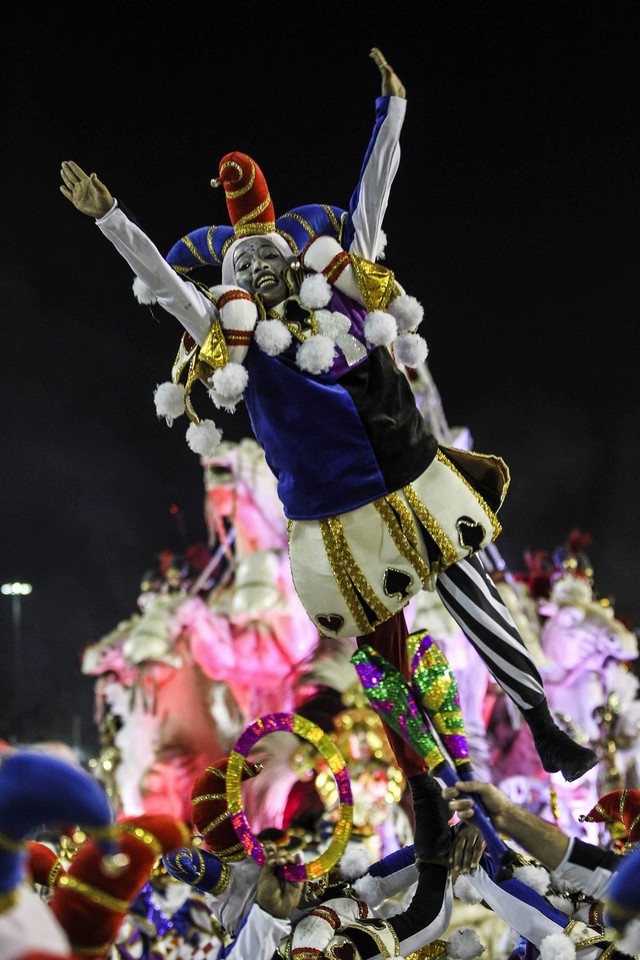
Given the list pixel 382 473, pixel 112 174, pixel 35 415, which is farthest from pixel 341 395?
pixel 35 415

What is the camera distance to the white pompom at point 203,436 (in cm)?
263

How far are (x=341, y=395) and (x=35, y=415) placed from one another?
710 centimetres

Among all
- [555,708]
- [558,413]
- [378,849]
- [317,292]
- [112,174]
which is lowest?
[378,849]

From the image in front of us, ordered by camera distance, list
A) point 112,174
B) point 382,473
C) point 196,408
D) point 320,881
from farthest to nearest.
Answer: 1. point 112,174
2. point 320,881
3. point 196,408
4. point 382,473

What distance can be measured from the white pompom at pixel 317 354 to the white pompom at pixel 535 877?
1492 mm

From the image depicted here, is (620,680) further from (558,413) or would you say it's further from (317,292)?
(317,292)

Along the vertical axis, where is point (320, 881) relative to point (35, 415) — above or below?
below

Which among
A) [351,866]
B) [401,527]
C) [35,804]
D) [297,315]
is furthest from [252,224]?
[351,866]

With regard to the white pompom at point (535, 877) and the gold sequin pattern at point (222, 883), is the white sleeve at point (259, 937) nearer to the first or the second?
the gold sequin pattern at point (222, 883)

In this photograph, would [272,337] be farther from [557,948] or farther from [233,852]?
[557,948]

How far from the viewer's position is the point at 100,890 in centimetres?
162

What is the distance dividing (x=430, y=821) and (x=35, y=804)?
1522 mm

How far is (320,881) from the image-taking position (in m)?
2.93

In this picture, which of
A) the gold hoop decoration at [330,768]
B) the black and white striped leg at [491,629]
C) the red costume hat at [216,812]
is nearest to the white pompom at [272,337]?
the black and white striped leg at [491,629]
